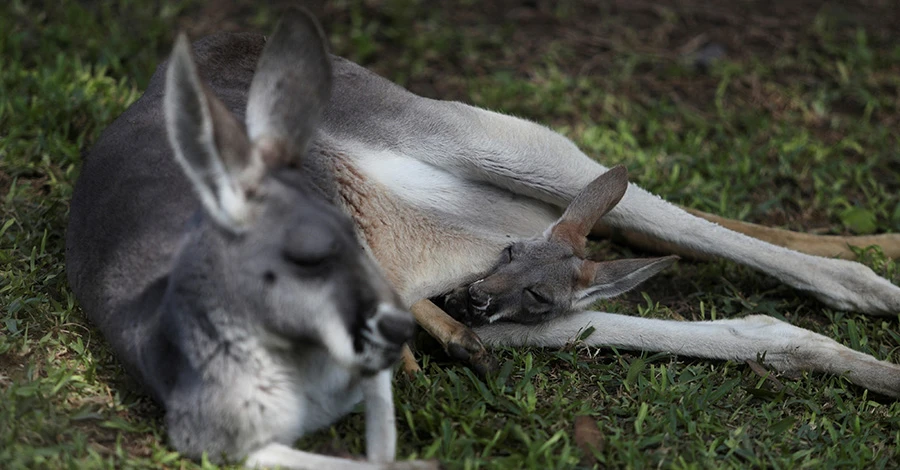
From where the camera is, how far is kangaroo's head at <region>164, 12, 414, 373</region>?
7.52 ft

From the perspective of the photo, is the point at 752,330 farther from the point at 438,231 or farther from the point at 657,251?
the point at 438,231

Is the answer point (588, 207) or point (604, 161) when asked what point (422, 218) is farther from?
point (604, 161)

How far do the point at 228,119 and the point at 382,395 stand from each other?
2.63ft

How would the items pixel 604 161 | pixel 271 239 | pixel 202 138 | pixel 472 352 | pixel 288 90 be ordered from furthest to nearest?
pixel 604 161, pixel 472 352, pixel 288 90, pixel 271 239, pixel 202 138

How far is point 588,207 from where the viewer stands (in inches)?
141

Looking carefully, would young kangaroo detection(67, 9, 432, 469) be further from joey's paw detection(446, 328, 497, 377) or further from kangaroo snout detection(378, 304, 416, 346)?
joey's paw detection(446, 328, 497, 377)

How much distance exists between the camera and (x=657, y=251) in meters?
4.11

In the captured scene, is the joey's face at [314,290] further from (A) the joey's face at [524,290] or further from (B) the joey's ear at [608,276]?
(B) the joey's ear at [608,276]

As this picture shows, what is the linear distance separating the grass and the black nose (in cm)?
48

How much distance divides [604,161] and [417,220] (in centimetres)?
147

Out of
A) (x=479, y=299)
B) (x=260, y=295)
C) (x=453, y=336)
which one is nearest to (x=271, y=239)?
(x=260, y=295)

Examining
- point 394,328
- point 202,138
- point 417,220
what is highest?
point 202,138

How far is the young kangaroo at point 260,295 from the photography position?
2.33 metres

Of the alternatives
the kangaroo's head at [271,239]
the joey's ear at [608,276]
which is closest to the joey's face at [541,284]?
the joey's ear at [608,276]
